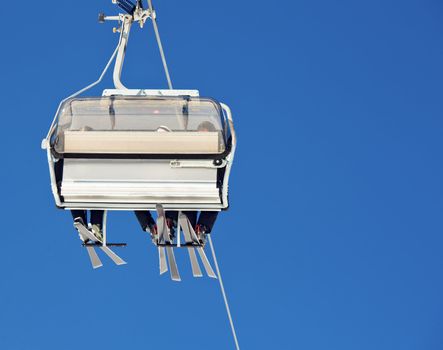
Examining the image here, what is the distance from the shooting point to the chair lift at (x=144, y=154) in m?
18.8

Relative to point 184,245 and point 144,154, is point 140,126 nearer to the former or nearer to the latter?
point 144,154

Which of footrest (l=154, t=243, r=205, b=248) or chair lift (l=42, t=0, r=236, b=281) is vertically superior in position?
chair lift (l=42, t=0, r=236, b=281)

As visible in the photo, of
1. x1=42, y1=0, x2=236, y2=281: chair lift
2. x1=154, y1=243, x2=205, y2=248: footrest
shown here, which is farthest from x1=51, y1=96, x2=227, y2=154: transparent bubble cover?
x1=154, y1=243, x2=205, y2=248: footrest

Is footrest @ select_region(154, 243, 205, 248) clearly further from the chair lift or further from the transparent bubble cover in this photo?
the transparent bubble cover

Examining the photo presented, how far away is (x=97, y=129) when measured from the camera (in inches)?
752

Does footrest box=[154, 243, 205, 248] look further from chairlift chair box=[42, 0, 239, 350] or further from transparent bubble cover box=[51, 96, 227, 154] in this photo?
transparent bubble cover box=[51, 96, 227, 154]

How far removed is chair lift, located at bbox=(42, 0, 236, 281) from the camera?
1877cm

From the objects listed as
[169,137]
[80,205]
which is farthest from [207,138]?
[80,205]

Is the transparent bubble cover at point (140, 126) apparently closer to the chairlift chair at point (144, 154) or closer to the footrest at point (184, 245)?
the chairlift chair at point (144, 154)

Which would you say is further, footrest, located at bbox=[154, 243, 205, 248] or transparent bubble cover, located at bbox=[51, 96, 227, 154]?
footrest, located at bbox=[154, 243, 205, 248]

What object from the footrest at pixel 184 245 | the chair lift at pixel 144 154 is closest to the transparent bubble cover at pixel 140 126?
the chair lift at pixel 144 154

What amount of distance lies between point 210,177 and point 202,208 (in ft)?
1.43

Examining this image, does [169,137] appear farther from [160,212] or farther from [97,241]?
[97,241]

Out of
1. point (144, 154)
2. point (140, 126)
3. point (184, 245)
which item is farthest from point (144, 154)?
point (184, 245)
